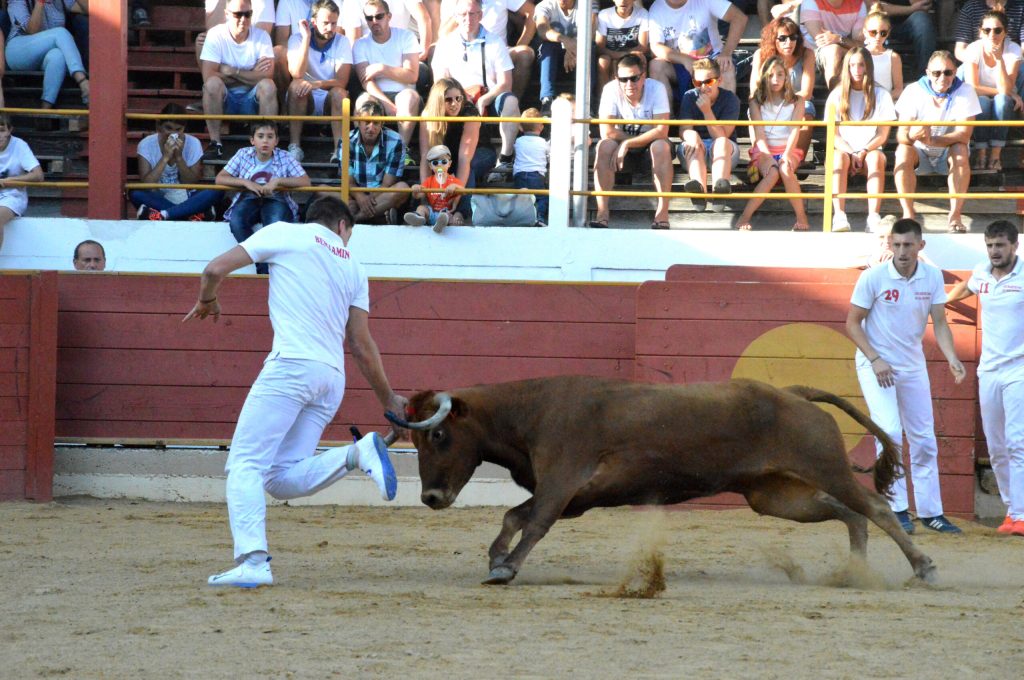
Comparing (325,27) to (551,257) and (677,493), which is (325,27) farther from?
(677,493)

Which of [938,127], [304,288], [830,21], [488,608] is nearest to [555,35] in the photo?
[830,21]

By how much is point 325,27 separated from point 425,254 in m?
2.13

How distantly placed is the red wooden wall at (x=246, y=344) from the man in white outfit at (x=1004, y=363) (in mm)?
2240

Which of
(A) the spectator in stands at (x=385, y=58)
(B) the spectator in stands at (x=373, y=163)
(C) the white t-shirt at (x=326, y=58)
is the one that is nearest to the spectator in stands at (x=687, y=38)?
(A) the spectator in stands at (x=385, y=58)

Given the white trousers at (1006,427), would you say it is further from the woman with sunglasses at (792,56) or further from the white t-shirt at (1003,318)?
the woman with sunglasses at (792,56)

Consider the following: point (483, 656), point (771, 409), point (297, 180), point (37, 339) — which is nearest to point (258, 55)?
point (297, 180)

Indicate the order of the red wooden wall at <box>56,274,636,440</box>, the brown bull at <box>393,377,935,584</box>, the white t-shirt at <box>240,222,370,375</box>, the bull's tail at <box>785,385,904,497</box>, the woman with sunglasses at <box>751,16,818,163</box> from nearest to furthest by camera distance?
the white t-shirt at <box>240,222,370,375</box>, the brown bull at <box>393,377,935,584</box>, the bull's tail at <box>785,385,904,497</box>, the red wooden wall at <box>56,274,636,440</box>, the woman with sunglasses at <box>751,16,818,163</box>

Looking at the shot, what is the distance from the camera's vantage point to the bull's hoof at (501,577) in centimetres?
565

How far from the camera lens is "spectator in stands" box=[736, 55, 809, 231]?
10.6 meters

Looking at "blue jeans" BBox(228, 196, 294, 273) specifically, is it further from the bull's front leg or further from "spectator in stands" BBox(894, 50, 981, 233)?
the bull's front leg

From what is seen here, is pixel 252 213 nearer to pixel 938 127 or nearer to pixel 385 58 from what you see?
pixel 385 58

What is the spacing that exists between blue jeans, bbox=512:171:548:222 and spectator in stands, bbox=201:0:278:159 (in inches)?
77.9

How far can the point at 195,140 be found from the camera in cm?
1097

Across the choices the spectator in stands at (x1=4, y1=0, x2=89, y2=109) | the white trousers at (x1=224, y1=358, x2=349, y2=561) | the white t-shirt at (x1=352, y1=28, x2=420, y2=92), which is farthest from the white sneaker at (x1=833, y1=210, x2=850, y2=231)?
the spectator in stands at (x1=4, y1=0, x2=89, y2=109)
